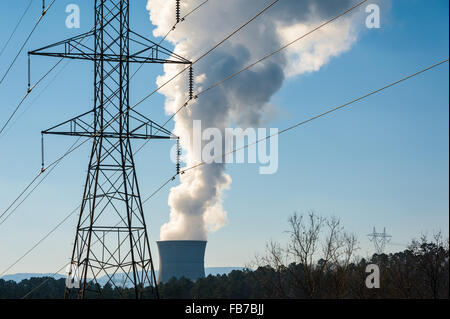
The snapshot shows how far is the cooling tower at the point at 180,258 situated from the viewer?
55500 mm

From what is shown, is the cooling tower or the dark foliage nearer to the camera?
the dark foliage

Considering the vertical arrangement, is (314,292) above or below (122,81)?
below

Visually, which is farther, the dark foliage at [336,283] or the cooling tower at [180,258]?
the cooling tower at [180,258]

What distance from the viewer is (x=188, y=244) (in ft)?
182

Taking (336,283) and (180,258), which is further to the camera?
(180,258)

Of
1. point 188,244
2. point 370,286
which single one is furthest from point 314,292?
point 188,244

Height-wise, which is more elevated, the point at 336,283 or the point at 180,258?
the point at 180,258

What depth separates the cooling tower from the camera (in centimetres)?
5550

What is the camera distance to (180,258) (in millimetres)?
55688
